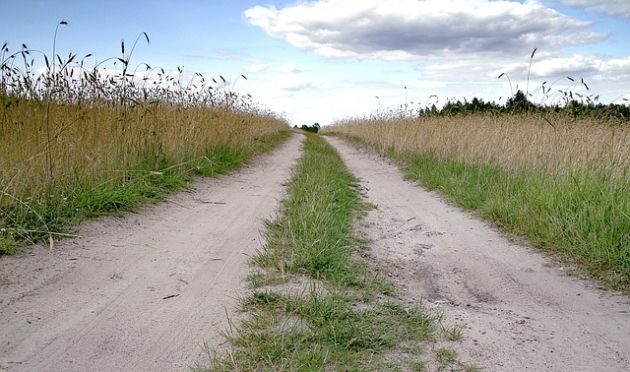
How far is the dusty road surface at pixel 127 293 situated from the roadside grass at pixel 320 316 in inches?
8.1

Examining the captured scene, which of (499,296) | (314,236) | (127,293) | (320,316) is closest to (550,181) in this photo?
(499,296)

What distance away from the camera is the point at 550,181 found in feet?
21.0

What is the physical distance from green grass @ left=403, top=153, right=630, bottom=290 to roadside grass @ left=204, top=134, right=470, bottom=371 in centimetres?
200

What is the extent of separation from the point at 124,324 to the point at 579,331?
2.82 metres

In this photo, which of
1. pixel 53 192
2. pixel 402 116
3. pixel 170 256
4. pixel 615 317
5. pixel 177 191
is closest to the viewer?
pixel 615 317

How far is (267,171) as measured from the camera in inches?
422

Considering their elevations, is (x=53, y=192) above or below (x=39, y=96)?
below

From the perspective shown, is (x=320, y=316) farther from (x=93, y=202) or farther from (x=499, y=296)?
(x=93, y=202)

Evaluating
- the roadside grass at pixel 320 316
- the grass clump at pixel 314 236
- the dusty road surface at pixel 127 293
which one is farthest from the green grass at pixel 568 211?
the dusty road surface at pixel 127 293

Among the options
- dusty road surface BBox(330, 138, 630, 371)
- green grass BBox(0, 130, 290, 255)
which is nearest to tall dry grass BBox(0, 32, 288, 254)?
green grass BBox(0, 130, 290, 255)

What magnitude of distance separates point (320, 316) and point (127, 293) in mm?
1388

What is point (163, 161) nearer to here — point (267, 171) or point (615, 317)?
point (267, 171)

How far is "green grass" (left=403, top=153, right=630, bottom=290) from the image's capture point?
4.52 metres

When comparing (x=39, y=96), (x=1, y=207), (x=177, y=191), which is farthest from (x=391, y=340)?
(x=39, y=96)
